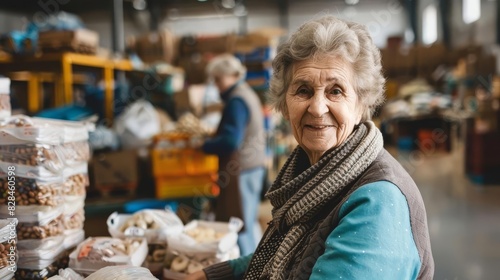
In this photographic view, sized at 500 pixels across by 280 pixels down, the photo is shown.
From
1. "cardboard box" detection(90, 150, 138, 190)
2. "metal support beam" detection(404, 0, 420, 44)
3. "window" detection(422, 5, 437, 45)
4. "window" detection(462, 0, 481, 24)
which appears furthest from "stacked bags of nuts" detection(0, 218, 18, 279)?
"metal support beam" detection(404, 0, 420, 44)

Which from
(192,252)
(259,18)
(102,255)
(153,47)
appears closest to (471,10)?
(259,18)

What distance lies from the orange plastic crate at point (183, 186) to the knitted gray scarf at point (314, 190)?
2412mm

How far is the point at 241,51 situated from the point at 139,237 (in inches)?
199

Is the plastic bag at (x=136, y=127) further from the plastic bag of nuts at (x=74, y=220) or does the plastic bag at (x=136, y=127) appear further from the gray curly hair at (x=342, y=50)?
the gray curly hair at (x=342, y=50)

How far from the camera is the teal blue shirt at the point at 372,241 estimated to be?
0.98 m

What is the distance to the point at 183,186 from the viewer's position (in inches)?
145

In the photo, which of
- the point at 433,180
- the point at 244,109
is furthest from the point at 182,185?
the point at 433,180

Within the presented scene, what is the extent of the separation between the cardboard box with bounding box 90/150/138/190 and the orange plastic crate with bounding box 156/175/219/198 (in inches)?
8.3

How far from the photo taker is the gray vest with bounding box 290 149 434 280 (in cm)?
108

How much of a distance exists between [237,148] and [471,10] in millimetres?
10445

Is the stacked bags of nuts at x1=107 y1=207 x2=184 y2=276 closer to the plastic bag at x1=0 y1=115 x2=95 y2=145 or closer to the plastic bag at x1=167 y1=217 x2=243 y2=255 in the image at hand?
the plastic bag at x1=167 y1=217 x2=243 y2=255

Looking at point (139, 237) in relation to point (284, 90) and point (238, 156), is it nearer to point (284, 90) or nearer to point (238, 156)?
point (284, 90)

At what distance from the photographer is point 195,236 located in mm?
1981

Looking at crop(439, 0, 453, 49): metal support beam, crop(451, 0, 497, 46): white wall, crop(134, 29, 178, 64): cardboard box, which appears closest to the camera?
crop(134, 29, 178, 64): cardboard box
